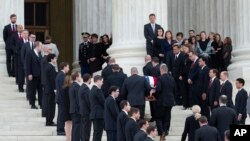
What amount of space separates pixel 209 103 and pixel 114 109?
440 cm

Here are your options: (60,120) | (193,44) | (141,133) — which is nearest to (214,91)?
(60,120)

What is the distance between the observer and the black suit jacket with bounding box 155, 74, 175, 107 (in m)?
31.7

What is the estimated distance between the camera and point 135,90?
31391 mm

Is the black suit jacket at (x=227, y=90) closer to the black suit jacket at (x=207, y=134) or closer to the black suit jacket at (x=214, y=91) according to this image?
the black suit jacket at (x=214, y=91)

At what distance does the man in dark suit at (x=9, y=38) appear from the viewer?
3769 cm

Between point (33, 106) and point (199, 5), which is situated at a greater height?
point (199, 5)

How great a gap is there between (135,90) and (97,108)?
183 centimetres

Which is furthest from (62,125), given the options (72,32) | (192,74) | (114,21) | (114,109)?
(72,32)

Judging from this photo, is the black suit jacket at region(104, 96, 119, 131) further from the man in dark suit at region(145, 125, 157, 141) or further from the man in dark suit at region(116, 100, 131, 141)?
the man in dark suit at region(145, 125, 157, 141)

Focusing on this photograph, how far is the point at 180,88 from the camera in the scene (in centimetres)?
3512

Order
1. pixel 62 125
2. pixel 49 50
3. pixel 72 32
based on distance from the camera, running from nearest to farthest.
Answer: pixel 62 125 → pixel 49 50 → pixel 72 32

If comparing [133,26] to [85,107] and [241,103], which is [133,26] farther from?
[85,107]

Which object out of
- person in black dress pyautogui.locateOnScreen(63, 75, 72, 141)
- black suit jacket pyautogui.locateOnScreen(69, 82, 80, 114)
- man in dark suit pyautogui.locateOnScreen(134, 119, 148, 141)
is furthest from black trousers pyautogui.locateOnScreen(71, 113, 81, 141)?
man in dark suit pyautogui.locateOnScreen(134, 119, 148, 141)

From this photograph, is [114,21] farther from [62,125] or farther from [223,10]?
[62,125]
